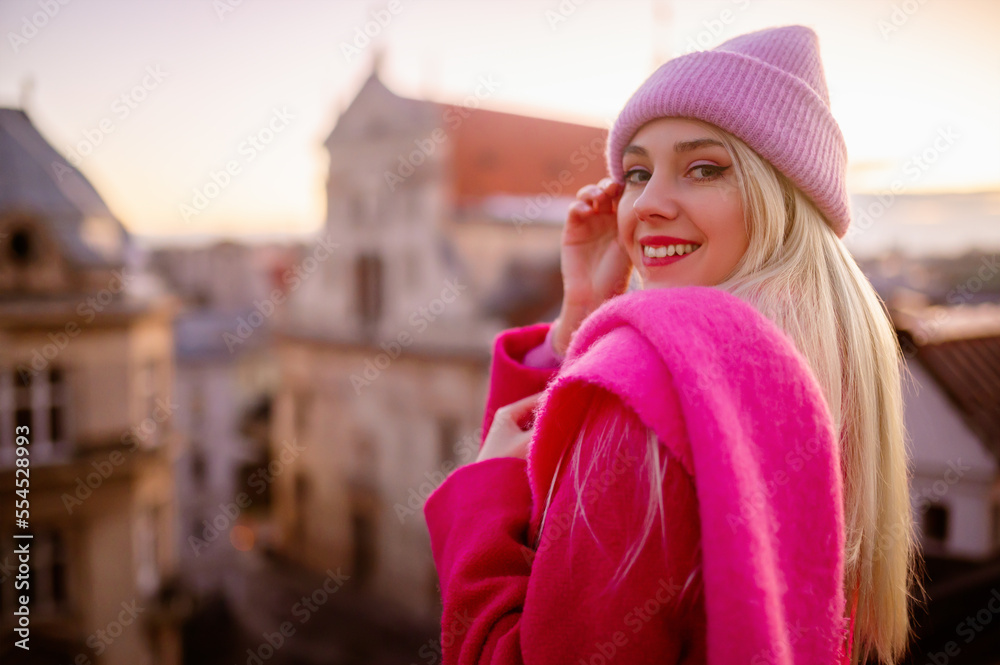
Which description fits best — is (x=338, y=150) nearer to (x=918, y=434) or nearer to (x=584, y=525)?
(x=918, y=434)

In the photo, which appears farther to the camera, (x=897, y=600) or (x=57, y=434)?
(x=57, y=434)

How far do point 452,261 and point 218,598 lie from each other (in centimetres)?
1032

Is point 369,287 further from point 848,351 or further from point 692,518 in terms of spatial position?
point 692,518

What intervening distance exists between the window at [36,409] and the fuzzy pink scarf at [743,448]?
10.5 metres

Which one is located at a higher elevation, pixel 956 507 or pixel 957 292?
pixel 957 292

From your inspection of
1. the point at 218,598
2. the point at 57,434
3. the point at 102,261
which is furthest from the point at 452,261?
the point at 218,598

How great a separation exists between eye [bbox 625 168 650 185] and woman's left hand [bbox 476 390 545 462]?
1.83ft

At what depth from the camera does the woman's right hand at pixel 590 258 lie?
183 centimetres

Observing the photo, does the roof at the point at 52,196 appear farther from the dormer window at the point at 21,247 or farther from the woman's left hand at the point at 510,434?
the woman's left hand at the point at 510,434

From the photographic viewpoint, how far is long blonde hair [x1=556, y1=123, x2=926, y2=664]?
1.28 m

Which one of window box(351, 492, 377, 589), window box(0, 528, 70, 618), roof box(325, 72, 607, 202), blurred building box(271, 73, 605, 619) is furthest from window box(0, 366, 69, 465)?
roof box(325, 72, 607, 202)

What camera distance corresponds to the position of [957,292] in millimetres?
9547

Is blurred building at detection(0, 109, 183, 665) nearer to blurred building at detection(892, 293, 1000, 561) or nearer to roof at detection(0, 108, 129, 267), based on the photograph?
roof at detection(0, 108, 129, 267)

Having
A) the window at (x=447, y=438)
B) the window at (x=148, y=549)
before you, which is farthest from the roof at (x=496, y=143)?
the window at (x=148, y=549)
